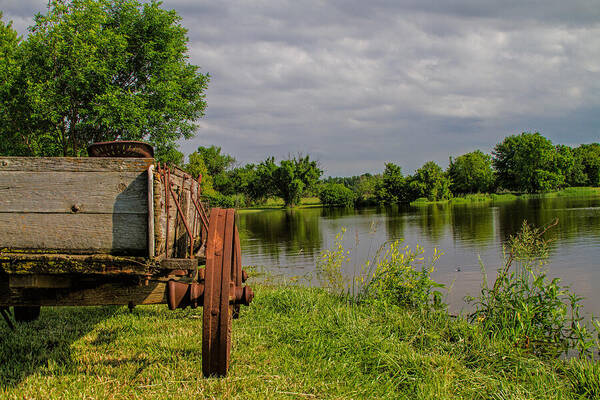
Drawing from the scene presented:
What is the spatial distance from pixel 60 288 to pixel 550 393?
14.3ft

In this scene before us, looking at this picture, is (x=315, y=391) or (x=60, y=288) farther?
(x=315, y=391)

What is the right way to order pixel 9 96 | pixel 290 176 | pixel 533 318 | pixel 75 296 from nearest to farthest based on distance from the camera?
pixel 75 296
pixel 533 318
pixel 9 96
pixel 290 176

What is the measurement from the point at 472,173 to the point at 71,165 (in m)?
87.8

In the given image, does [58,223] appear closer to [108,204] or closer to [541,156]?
[108,204]

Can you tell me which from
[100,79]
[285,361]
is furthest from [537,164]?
[285,361]

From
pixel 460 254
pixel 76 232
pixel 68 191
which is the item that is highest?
pixel 68 191

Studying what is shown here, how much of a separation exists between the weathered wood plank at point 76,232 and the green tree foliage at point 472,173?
283ft

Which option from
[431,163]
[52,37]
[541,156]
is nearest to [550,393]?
[52,37]

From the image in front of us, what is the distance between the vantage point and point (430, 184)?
7238 cm

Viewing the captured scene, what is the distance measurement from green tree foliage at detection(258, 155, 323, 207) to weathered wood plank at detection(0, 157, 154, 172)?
6504 cm

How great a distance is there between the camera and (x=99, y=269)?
251 cm

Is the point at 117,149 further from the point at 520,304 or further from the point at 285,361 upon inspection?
the point at 520,304

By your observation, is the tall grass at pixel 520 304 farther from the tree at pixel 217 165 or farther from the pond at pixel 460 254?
the tree at pixel 217 165

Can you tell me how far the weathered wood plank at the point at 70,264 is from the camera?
2.42 m
